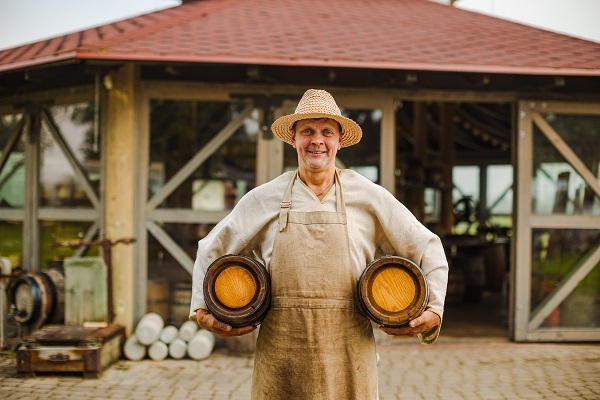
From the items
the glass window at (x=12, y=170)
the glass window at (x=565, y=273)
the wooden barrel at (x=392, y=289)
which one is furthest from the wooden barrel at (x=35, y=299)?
the glass window at (x=565, y=273)

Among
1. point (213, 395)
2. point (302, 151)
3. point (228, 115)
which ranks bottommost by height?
point (213, 395)

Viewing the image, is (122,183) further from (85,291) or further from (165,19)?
(165,19)

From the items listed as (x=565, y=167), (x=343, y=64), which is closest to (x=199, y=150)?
(x=343, y=64)

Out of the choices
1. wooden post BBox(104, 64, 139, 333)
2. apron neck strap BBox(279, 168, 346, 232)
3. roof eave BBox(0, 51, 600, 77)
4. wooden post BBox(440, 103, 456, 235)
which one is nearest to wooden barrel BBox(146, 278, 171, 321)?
wooden post BBox(104, 64, 139, 333)

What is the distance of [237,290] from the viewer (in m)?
2.35

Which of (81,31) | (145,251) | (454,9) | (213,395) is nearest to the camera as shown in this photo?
(213,395)

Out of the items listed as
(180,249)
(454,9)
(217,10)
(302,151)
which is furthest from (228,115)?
(454,9)

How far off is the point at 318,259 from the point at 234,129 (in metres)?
3.75

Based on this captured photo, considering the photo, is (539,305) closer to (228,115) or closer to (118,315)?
(228,115)

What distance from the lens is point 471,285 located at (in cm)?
847

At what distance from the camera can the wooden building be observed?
18.4 feet

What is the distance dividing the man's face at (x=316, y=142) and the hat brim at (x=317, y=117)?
0.04m

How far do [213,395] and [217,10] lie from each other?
15.7 feet

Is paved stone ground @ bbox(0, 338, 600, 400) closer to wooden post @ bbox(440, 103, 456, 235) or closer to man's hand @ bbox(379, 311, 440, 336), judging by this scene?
man's hand @ bbox(379, 311, 440, 336)
